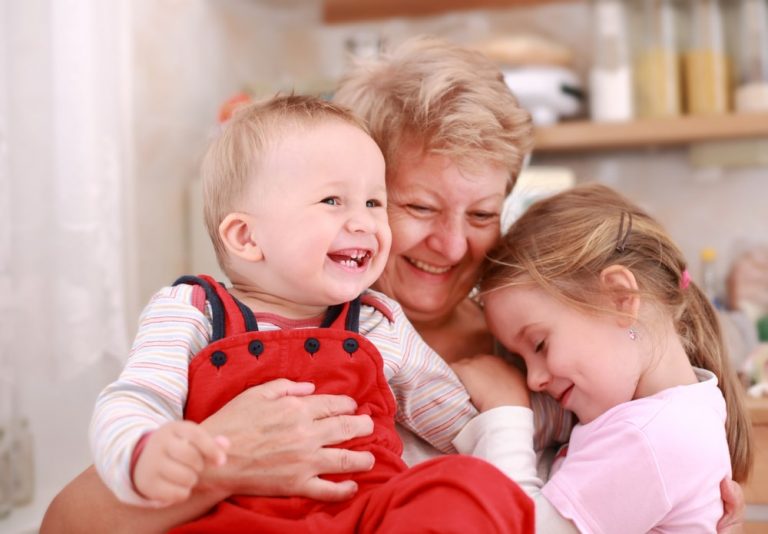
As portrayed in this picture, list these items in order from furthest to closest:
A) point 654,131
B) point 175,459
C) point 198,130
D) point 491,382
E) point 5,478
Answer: point 198,130 < point 654,131 < point 5,478 < point 491,382 < point 175,459

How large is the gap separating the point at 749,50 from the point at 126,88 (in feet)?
6.15

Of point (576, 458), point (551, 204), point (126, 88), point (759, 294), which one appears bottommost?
point (759, 294)

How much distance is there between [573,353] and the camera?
3.84 feet

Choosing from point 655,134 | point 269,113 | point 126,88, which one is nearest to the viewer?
point 269,113

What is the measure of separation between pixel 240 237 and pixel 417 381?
1.08ft

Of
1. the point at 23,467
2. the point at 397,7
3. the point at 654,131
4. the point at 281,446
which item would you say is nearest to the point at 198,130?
the point at 397,7

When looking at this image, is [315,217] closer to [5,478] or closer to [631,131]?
[5,478]

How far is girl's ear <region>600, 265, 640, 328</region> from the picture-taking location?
1.17m

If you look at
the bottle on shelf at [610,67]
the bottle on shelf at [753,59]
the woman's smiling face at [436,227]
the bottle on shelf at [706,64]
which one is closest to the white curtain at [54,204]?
the woman's smiling face at [436,227]

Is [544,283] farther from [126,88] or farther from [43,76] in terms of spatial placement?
[126,88]

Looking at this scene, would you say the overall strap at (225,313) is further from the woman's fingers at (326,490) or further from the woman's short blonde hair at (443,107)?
the woman's short blonde hair at (443,107)

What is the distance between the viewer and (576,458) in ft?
3.55

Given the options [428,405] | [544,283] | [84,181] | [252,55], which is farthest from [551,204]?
[252,55]

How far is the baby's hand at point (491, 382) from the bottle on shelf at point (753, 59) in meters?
1.60
